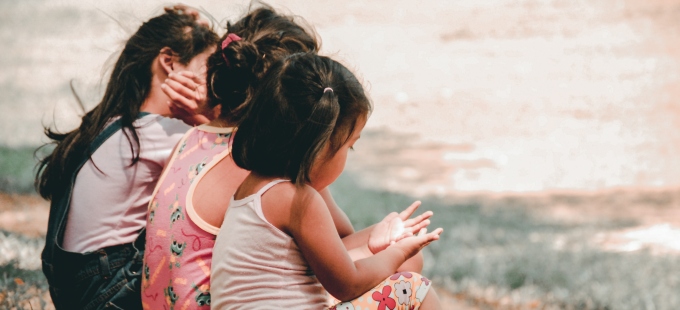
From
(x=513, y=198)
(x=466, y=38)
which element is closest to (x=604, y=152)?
(x=513, y=198)

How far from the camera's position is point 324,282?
2057mm

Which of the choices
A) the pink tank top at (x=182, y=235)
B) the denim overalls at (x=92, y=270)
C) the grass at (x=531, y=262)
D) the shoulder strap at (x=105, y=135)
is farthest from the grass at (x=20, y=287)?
the grass at (x=531, y=262)

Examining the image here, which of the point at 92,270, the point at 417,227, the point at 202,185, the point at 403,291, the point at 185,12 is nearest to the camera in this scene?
the point at 403,291

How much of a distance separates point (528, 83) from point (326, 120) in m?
7.77

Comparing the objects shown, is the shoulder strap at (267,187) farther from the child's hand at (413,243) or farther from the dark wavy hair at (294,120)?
the child's hand at (413,243)

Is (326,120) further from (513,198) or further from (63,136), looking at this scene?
(513,198)

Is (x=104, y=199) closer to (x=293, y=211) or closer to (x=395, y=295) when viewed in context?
(x=293, y=211)

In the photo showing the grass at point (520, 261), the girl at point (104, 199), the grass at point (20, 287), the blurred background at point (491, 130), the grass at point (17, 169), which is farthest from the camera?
the grass at point (17, 169)

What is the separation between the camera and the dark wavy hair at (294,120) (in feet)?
6.75

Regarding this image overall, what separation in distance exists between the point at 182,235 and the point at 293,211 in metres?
0.36

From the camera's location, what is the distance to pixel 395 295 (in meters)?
2.12

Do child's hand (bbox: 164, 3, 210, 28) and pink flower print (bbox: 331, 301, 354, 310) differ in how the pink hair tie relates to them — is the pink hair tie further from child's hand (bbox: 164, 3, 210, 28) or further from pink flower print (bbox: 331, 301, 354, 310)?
pink flower print (bbox: 331, 301, 354, 310)

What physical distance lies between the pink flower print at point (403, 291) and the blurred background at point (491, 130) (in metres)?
0.62

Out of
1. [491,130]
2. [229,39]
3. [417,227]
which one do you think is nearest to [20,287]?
[229,39]
